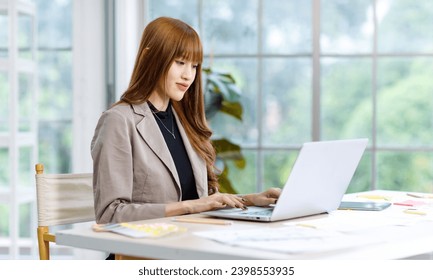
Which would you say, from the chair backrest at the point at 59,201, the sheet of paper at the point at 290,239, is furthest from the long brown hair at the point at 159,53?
the sheet of paper at the point at 290,239

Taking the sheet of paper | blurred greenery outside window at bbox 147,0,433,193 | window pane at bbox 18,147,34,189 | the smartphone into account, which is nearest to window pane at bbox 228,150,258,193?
blurred greenery outside window at bbox 147,0,433,193

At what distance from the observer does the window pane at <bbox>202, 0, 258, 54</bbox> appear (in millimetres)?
4406

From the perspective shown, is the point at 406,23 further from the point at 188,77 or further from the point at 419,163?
the point at 188,77

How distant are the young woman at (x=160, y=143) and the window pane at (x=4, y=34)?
5.87ft

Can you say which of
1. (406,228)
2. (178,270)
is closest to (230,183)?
(406,228)

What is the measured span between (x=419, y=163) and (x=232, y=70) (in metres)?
1.24

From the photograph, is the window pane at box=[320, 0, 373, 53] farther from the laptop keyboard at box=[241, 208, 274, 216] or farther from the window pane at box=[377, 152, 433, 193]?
the laptop keyboard at box=[241, 208, 274, 216]

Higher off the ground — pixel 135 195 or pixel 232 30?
pixel 232 30

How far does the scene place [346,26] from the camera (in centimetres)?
430

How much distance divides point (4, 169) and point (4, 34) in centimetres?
77

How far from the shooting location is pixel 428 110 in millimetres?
4242

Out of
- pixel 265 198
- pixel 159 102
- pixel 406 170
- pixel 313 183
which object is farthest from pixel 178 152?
pixel 406 170

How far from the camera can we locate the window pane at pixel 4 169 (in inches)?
159

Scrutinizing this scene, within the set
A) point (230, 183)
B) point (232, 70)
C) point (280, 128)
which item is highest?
point (232, 70)
